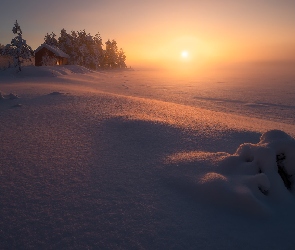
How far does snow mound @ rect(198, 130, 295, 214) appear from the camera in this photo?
2.64 meters

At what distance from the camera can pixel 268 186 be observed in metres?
2.74

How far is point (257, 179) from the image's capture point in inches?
109

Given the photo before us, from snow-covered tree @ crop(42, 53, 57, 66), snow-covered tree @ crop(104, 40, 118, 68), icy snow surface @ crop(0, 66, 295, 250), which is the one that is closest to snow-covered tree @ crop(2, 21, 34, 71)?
snow-covered tree @ crop(42, 53, 57, 66)

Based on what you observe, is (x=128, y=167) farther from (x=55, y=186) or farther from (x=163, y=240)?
(x=163, y=240)

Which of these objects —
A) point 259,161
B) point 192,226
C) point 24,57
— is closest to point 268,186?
point 259,161

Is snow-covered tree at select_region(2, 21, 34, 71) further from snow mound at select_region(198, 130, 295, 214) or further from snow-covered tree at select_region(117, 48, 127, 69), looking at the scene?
snow-covered tree at select_region(117, 48, 127, 69)

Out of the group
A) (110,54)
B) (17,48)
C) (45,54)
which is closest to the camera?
(17,48)

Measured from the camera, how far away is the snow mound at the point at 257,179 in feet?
8.66

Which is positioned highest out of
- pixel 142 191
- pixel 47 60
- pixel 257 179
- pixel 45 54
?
pixel 45 54

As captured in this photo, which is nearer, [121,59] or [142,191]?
[142,191]

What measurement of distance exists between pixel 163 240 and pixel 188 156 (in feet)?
5.99

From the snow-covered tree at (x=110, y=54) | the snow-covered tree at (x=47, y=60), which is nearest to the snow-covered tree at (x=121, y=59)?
the snow-covered tree at (x=110, y=54)

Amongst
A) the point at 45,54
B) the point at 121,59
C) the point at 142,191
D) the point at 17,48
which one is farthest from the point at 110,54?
the point at 142,191

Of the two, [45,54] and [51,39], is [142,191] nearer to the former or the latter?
[45,54]
